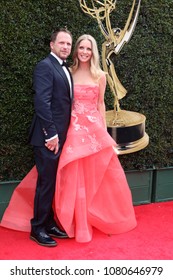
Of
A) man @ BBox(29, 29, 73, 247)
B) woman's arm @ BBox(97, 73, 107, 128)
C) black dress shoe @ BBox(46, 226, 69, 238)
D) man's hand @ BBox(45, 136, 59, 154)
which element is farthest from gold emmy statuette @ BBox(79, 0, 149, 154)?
black dress shoe @ BBox(46, 226, 69, 238)

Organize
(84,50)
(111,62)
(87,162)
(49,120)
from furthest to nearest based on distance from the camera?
(111,62), (87,162), (84,50), (49,120)

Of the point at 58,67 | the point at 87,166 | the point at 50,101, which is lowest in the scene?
the point at 87,166

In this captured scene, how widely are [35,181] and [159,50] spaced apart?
172 centimetres

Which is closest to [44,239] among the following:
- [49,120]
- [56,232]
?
[56,232]

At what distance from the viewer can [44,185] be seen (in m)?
2.88

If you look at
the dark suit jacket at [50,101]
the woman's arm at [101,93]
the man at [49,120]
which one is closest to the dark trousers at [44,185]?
the man at [49,120]

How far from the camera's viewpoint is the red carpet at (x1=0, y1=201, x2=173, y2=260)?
9.04ft

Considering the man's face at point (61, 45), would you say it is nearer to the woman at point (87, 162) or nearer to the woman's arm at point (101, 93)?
the woman at point (87, 162)

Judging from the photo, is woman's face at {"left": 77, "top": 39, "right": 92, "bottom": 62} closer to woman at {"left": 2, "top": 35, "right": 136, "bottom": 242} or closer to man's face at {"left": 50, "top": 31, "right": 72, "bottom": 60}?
woman at {"left": 2, "top": 35, "right": 136, "bottom": 242}

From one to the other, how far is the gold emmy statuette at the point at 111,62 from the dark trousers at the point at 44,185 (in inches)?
26.2

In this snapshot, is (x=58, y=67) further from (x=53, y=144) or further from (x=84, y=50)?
(x=53, y=144)

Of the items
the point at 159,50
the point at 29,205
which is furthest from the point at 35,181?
the point at 159,50

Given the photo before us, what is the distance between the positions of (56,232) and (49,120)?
962 millimetres

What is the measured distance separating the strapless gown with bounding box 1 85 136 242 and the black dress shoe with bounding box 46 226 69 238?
0.07 metres
